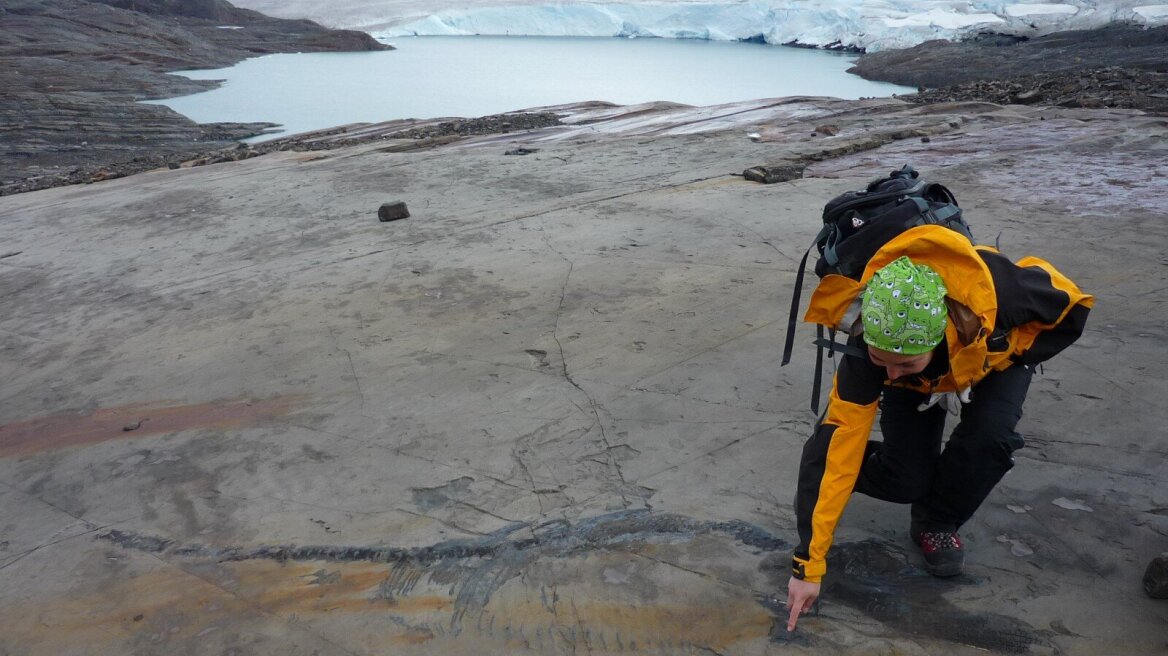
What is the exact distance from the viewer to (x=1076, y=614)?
1956 millimetres

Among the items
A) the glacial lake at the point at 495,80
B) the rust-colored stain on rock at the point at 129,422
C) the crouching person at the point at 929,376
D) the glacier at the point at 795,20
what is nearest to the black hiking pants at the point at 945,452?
the crouching person at the point at 929,376

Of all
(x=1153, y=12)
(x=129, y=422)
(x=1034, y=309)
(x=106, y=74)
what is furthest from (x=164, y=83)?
(x=1153, y=12)

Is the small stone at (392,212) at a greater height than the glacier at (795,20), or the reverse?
the glacier at (795,20)

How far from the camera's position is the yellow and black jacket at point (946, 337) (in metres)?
1.73

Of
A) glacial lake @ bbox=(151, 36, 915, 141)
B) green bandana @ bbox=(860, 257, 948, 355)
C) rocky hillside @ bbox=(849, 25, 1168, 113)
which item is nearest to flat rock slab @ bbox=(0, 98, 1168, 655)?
green bandana @ bbox=(860, 257, 948, 355)

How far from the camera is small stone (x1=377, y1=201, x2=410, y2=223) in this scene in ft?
19.3

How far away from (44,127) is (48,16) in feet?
45.6

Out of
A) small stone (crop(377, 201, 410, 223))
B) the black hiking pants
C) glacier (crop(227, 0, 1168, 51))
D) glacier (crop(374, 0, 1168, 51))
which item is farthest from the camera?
glacier (crop(227, 0, 1168, 51))

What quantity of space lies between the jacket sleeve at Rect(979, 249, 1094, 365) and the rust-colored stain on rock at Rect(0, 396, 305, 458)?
8.51 ft

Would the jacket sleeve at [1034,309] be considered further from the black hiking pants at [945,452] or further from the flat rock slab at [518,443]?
the flat rock slab at [518,443]

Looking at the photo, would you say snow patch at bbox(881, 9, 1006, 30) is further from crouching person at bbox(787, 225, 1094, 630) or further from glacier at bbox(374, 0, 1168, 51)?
crouching person at bbox(787, 225, 1094, 630)

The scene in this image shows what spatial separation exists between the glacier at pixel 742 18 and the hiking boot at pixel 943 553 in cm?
2321

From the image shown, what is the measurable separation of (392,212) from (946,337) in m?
4.73

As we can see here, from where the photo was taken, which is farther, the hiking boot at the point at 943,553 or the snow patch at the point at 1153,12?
the snow patch at the point at 1153,12
